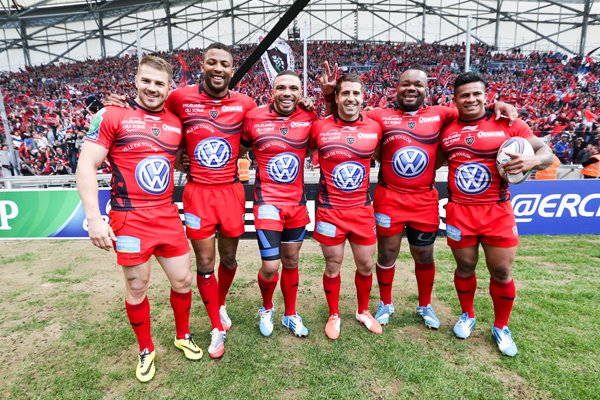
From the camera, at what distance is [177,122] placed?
9.86 ft

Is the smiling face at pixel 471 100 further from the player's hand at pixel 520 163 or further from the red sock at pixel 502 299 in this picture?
the red sock at pixel 502 299

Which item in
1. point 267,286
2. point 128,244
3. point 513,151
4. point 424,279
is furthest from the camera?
point 424,279

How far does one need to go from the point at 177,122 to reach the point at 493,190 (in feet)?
9.02

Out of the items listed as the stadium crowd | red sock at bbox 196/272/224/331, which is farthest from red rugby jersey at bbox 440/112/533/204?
the stadium crowd

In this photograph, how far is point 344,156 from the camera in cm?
325

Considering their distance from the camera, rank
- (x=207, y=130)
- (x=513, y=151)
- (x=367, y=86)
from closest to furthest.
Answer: (x=513, y=151), (x=207, y=130), (x=367, y=86)

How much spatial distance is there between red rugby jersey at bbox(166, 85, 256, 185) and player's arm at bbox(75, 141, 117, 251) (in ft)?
2.44

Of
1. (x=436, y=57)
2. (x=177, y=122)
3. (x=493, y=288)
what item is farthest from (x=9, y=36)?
(x=493, y=288)

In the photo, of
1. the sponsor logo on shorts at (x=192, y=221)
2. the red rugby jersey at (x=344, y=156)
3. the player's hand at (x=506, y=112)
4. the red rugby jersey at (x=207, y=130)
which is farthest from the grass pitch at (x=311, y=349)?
the player's hand at (x=506, y=112)

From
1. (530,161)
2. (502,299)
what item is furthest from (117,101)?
(502,299)

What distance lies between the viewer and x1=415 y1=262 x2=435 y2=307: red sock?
3678 millimetres

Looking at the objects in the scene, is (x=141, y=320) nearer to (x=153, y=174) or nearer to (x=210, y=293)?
(x=210, y=293)

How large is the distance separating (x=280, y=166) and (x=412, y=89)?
4.60 ft

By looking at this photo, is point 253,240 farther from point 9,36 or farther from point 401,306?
point 9,36
